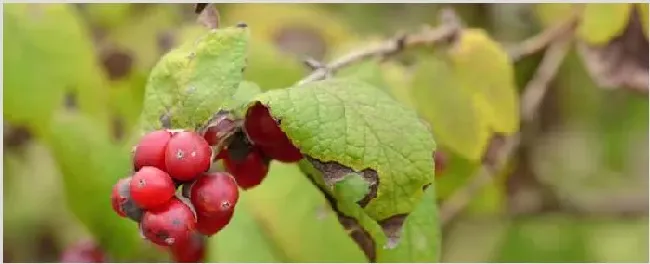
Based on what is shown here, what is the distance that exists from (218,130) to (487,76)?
2.19ft

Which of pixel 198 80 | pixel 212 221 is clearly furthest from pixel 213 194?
pixel 198 80

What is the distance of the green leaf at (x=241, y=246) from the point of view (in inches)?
55.0

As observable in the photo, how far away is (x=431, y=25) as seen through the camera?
204 cm

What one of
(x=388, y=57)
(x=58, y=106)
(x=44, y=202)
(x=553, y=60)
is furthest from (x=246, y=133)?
(x=44, y=202)

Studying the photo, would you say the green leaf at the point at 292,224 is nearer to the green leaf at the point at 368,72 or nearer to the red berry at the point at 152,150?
the green leaf at the point at 368,72

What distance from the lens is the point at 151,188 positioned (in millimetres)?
882

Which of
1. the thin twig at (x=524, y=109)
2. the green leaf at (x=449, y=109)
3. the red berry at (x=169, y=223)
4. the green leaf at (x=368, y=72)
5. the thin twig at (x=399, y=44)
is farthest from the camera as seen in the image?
the thin twig at (x=524, y=109)

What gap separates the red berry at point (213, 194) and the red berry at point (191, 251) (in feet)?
1.57

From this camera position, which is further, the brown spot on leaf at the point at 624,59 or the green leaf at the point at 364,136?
the brown spot on leaf at the point at 624,59

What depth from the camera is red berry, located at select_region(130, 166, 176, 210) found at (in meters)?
0.88

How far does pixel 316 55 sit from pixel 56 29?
56 cm

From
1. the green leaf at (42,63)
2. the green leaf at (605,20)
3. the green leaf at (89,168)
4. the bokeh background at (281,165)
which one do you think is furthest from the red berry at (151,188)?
the green leaf at (605,20)

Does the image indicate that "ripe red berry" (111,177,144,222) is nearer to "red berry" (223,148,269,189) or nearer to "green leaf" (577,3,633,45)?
"red berry" (223,148,269,189)

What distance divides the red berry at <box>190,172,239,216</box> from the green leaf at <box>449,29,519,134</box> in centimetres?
68
